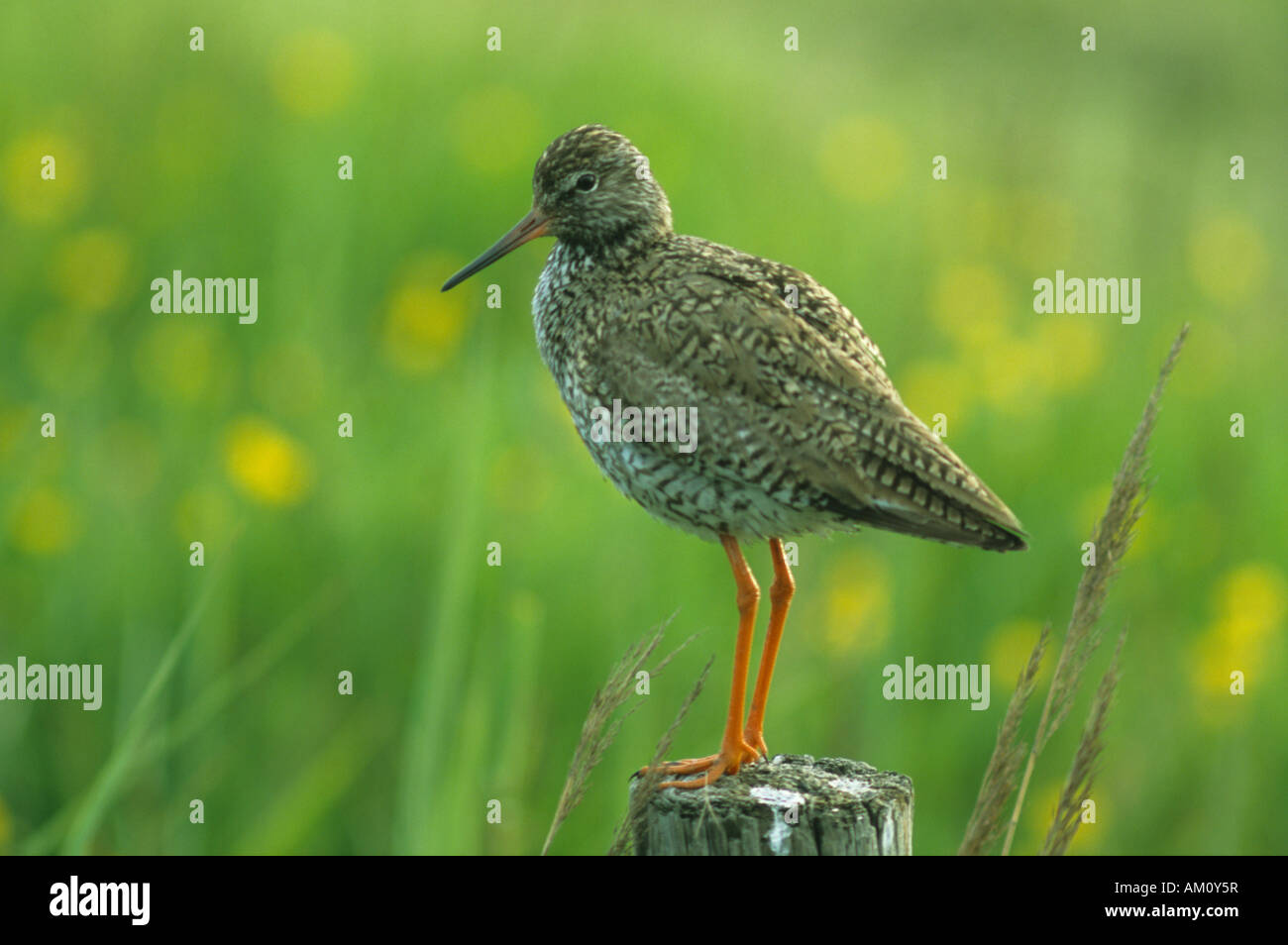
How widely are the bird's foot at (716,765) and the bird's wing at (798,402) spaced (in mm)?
920

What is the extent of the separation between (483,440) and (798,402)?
1.25m

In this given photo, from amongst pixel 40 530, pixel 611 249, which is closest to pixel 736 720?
pixel 611 249

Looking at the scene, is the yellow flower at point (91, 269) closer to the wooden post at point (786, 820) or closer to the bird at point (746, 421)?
the bird at point (746, 421)

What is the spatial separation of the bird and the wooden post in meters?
0.21

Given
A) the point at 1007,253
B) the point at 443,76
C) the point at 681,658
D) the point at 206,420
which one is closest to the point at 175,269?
the point at 206,420

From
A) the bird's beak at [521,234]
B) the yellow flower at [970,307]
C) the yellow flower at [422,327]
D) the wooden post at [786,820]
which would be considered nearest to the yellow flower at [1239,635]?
the yellow flower at [970,307]

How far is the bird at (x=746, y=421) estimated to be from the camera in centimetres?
479

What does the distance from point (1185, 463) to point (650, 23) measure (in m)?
6.15

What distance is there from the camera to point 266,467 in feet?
25.5

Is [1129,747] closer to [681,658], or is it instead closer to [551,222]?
[681,658]

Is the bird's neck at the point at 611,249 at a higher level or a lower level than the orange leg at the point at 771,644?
higher

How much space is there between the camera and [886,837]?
425 centimetres

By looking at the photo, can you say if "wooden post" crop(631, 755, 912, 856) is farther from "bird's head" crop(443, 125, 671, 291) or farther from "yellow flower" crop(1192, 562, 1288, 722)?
"yellow flower" crop(1192, 562, 1288, 722)

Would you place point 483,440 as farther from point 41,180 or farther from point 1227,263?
point 1227,263
